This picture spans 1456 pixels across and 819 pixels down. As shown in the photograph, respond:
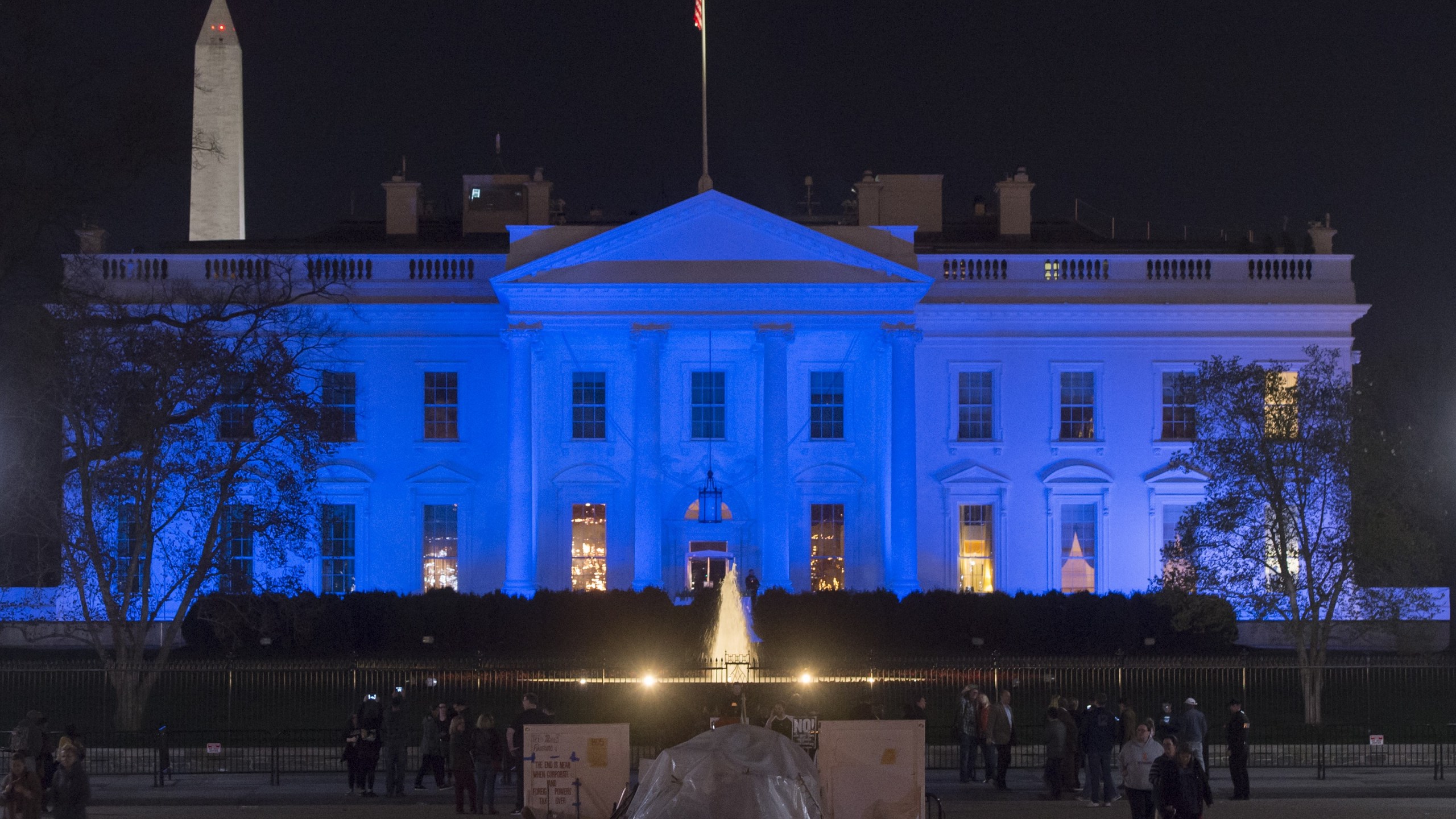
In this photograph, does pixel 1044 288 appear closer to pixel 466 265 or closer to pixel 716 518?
pixel 716 518

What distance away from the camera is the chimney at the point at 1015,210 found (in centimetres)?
5453

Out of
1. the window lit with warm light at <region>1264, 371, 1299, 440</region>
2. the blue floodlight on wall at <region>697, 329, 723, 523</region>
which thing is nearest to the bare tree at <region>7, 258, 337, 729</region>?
the blue floodlight on wall at <region>697, 329, 723, 523</region>

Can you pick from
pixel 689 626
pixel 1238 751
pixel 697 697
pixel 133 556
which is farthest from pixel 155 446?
pixel 1238 751

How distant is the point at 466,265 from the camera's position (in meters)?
48.2

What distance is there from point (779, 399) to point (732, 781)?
3240 cm

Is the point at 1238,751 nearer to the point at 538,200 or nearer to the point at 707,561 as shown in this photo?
the point at 707,561

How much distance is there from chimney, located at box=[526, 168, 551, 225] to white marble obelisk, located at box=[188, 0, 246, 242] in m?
26.7

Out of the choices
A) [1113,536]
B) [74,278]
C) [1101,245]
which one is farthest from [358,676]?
[1101,245]

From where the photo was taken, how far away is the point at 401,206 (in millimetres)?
54969

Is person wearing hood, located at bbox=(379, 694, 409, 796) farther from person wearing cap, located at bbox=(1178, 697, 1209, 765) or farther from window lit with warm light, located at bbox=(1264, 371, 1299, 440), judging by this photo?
window lit with warm light, located at bbox=(1264, 371, 1299, 440)

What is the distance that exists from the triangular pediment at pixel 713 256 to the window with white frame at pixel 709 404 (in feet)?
9.96

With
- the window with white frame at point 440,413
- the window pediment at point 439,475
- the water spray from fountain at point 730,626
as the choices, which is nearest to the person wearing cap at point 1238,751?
the water spray from fountain at point 730,626

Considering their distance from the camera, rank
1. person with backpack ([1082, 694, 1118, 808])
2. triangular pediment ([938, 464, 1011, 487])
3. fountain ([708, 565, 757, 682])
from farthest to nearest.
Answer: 1. triangular pediment ([938, 464, 1011, 487])
2. fountain ([708, 565, 757, 682])
3. person with backpack ([1082, 694, 1118, 808])

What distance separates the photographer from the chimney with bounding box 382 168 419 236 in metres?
54.8
